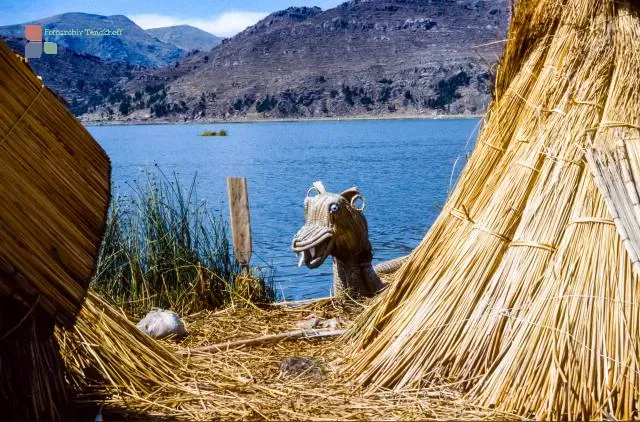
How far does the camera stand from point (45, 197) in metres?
2.75

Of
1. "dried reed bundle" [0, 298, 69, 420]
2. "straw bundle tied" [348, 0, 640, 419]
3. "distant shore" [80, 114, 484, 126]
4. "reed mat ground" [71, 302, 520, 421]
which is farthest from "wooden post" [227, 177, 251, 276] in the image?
"distant shore" [80, 114, 484, 126]

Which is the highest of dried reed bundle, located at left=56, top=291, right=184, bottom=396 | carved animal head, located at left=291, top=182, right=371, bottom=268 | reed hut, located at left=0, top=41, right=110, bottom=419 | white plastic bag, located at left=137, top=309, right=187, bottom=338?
reed hut, located at left=0, top=41, right=110, bottom=419

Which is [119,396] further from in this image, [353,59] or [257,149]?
[353,59]

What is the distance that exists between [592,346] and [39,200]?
1.91m

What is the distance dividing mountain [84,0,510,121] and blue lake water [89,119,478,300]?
14.7 metres

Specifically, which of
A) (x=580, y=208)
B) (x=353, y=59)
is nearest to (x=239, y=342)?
(x=580, y=208)

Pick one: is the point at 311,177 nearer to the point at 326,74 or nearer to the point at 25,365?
the point at 25,365

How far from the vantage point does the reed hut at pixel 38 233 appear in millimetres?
2553

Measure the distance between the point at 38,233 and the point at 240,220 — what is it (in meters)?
3.31

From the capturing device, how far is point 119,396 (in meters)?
3.28

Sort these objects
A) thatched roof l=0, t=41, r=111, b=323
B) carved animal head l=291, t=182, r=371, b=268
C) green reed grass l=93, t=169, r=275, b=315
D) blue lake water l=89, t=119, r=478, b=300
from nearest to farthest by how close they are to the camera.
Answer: thatched roof l=0, t=41, r=111, b=323 → carved animal head l=291, t=182, r=371, b=268 → green reed grass l=93, t=169, r=275, b=315 → blue lake water l=89, t=119, r=478, b=300

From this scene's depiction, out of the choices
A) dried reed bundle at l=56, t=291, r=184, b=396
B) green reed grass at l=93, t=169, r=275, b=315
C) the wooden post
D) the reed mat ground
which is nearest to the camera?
the reed mat ground

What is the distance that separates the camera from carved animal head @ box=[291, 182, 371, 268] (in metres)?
5.07

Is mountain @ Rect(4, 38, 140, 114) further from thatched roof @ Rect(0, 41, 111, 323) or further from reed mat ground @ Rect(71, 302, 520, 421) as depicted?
thatched roof @ Rect(0, 41, 111, 323)
